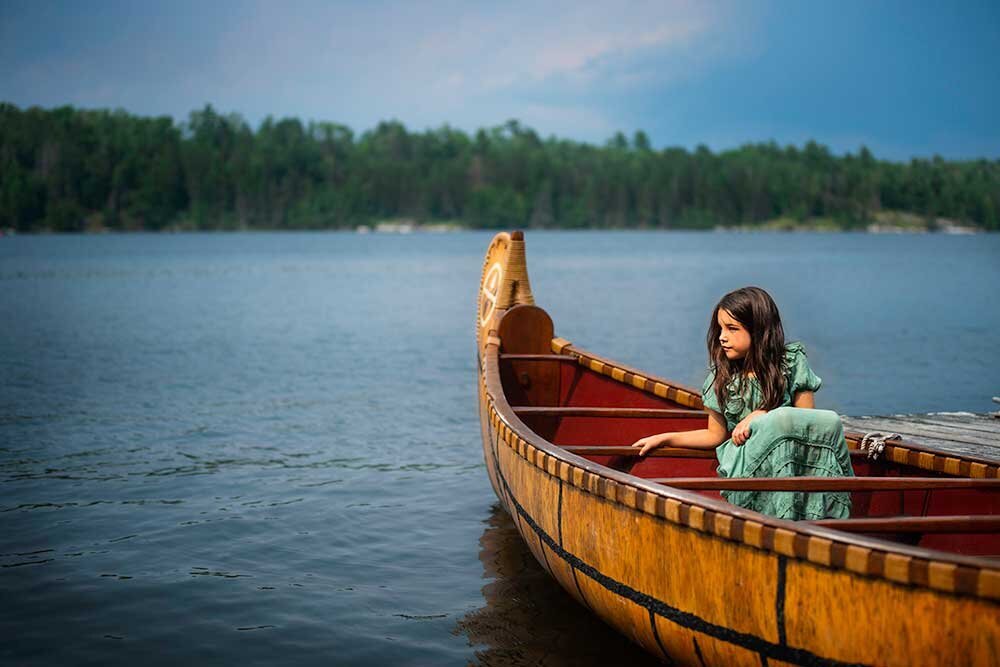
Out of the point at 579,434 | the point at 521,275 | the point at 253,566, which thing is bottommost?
the point at 253,566

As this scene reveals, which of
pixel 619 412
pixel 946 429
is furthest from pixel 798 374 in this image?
pixel 946 429

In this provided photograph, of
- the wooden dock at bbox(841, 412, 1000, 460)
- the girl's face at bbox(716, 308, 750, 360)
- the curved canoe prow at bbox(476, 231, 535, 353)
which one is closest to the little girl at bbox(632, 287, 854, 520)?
the girl's face at bbox(716, 308, 750, 360)

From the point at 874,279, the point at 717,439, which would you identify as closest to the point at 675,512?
the point at 717,439

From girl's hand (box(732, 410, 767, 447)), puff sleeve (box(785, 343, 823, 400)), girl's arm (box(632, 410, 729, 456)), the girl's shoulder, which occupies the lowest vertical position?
girl's arm (box(632, 410, 729, 456))

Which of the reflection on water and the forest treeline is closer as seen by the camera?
the reflection on water

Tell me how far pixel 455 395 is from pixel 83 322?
1692cm

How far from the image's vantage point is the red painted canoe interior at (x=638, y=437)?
4.98 meters

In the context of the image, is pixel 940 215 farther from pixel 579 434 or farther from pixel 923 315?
pixel 579 434

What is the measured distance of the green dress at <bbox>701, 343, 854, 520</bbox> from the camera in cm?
470

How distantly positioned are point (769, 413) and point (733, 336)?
0.45m

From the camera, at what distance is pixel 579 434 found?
8.02 meters

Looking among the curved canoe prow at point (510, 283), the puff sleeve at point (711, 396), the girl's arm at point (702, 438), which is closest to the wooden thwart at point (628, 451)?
the girl's arm at point (702, 438)

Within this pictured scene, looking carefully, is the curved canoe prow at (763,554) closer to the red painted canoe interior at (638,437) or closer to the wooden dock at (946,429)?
the red painted canoe interior at (638,437)

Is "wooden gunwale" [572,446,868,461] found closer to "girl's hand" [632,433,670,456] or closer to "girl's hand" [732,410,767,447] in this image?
"girl's hand" [632,433,670,456]
